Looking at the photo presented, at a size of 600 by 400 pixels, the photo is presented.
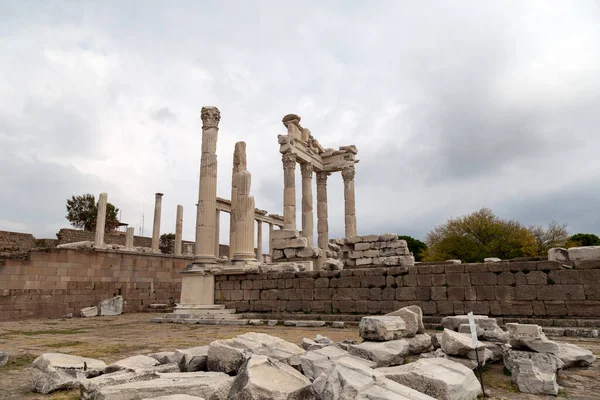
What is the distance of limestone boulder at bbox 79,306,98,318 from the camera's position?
57.5 ft

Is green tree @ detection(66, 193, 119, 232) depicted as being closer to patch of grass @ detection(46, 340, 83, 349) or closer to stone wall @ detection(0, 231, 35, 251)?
stone wall @ detection(0, 231, 35, 251)

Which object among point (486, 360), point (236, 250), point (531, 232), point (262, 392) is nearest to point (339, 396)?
point (262, 392)

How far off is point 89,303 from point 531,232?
30713 millimetres

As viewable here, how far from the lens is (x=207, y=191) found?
1622cm

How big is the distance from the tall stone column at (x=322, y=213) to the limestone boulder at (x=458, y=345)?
17.4 meters

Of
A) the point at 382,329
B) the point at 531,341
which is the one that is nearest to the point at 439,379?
the point at 382,329

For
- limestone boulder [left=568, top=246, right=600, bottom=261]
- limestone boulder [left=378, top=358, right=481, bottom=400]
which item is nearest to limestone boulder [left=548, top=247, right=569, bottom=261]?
limestone boulder [left=568, top=246, right=600, bottom=261]

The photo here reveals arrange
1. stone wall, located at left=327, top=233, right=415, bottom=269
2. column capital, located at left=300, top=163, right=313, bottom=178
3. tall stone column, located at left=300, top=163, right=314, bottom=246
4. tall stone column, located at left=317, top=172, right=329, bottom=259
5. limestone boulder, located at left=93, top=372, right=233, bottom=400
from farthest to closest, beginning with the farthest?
1. tall stone column, located at left=317, top=172, right=329, bottom=259
2. column capital, located at left=300, top=163, right=313, bottom=178
3. tall stone column, located at left=300, top=163, right=314, bottom=246
4. stone wall, located at left=327, top=233, right=415, bottom=269
5. limestone boulder, located at left=93, top=372, right=233, bottom=400

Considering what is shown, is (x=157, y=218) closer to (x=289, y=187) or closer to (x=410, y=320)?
(x=289, y=187)

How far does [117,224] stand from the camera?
159 ft

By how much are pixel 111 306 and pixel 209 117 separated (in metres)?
10.5

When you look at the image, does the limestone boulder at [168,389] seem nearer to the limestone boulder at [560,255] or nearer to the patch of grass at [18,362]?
the patch of grass at [18,362]

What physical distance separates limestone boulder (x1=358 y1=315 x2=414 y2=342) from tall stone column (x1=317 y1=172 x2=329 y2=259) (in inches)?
661

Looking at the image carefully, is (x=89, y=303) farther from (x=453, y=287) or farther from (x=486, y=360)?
(x=486, y=360)
